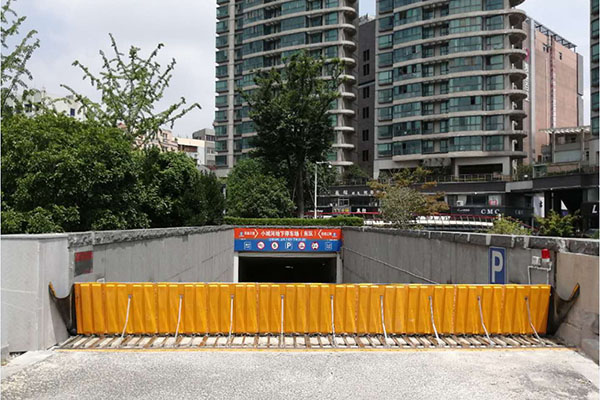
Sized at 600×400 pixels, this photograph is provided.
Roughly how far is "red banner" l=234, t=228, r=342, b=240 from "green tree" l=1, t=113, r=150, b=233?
19251 mm

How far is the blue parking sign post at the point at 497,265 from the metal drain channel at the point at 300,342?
6.94 feet

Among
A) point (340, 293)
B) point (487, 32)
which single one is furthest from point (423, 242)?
point (487, 32)

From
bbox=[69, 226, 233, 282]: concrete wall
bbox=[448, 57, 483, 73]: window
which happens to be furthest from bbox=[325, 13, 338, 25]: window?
bbox=[69, 226, 233, 282]: concrete wall

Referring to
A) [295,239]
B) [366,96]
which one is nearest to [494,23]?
[366,96]

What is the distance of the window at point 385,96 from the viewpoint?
77438 millimetres

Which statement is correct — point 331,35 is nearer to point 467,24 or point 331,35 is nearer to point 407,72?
point 407,72

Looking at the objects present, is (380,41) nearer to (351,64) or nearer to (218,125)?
(351,64)

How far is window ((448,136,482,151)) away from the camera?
6806 cm

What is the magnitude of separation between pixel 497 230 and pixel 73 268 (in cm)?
3236

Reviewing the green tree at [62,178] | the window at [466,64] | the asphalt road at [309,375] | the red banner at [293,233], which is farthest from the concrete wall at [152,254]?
the window at [466,64]

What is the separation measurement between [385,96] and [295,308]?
234ft

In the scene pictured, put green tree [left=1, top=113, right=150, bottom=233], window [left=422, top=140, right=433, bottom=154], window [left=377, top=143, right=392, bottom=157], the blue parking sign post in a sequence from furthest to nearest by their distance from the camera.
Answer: window [left=377, top=143, right=392, bottom=157]
window [left=422, top=140, right=433, bottom=154]
green tree [left=1, top=113, right=150, bottom=233]
the blue parking sign post

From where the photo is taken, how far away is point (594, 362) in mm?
8609

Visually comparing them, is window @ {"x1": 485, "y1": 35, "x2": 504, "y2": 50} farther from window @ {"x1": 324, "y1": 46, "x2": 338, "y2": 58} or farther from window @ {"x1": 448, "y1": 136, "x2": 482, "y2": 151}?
window @ {"x1": 324, "y1": 46, "x2": 338, "y2": 58}
